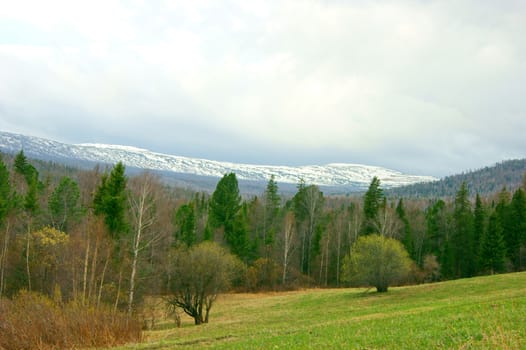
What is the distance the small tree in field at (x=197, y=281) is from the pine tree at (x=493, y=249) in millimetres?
42249

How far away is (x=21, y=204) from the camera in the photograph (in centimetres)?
5003

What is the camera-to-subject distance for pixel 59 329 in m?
16.9

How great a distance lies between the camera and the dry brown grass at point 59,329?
53.5 feet

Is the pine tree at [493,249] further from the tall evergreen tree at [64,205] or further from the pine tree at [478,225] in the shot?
the tall evergreen tree at [64,205]

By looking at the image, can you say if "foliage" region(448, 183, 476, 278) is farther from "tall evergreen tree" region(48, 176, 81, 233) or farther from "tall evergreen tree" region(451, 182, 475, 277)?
"tall evergreen tree" region(48, 176, 81, 233)

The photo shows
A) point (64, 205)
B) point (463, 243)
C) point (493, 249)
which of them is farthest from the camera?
point (463, 243)

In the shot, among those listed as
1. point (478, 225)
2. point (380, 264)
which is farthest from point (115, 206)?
point (478, 225)

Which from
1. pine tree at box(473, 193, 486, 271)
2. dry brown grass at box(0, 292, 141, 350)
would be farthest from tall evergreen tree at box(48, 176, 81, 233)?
pine tree at box(473, 193, 486, 271)

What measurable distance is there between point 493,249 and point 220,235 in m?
41.1

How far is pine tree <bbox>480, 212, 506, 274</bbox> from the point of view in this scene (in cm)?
6150

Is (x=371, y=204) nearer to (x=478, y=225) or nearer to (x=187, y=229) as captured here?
(x=478, y=225)

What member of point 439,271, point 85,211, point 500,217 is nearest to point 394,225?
point 439,271

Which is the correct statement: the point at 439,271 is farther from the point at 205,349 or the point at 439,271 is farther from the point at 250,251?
the point at 205,349

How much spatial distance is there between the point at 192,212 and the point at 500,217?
4833cm
